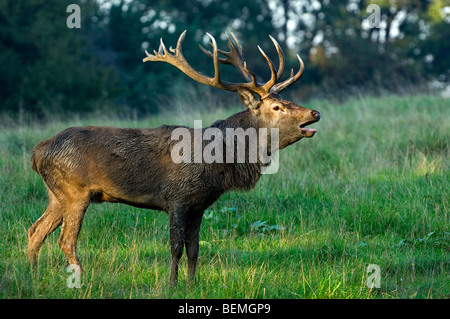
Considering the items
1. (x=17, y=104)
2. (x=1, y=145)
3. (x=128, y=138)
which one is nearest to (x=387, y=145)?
(x=128, y=138)

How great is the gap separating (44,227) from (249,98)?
2437mm

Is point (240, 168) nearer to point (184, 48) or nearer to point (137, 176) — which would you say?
point (137, 176)

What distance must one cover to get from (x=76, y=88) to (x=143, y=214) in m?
14.8

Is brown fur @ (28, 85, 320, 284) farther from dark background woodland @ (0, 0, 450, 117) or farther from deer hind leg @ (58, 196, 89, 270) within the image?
dark background woodland @ (0, 0, 450, 117)

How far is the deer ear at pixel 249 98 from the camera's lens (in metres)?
6.02

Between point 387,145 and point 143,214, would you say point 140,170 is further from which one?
point 387,145

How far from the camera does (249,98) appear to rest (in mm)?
6043

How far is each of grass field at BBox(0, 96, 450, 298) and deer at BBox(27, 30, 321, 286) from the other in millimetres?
312

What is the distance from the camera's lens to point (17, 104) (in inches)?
776

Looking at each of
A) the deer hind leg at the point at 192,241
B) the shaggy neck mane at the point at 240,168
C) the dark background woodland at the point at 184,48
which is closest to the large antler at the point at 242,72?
the shaggy neck mane at the point at 240,168

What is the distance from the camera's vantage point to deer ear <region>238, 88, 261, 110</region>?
19.7ft
